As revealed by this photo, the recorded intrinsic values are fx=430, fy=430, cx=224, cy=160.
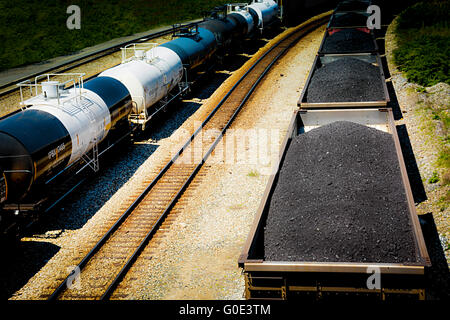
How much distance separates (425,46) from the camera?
2625 centimetres

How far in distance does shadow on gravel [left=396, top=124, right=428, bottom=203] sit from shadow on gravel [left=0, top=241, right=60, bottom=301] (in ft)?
36.5

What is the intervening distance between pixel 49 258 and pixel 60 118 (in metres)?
4.28

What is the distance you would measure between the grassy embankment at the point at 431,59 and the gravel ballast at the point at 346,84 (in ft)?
9.98

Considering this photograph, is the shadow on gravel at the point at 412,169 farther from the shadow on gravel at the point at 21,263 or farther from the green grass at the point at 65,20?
the green grass at the point at 65,20

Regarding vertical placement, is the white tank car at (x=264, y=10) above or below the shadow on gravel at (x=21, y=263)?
above

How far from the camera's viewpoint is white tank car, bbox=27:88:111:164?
1363 centimetres

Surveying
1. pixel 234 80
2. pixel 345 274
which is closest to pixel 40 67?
pixel 234 80

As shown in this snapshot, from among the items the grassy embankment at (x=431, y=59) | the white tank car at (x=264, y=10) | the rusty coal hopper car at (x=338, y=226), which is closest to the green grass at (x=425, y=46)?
the grassy embankment at (x=431, y=59)

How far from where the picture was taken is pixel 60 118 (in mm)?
13344

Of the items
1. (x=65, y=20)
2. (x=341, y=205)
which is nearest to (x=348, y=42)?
(x=341, y=205)

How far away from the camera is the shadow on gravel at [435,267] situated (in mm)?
9438

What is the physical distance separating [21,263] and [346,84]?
12.6 meters

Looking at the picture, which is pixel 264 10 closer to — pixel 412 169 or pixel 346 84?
pixel 346 84

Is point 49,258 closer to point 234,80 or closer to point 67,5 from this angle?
point 234,80
